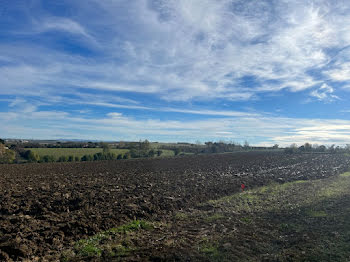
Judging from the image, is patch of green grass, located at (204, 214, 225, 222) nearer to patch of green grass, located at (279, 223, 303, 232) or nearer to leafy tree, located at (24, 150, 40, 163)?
patch of green grass, located at (279, 223, 303, 232)

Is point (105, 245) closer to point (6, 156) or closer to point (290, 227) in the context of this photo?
point (290, 227)

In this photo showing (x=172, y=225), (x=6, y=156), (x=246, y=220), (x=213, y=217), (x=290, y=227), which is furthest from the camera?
(x=6, y=156)

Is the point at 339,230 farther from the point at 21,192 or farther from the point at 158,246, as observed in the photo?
the point at 21,192

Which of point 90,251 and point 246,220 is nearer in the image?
point 90,251

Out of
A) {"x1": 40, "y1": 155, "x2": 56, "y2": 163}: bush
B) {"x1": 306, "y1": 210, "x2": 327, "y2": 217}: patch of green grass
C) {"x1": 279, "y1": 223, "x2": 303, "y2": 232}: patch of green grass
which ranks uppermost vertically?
{"x1": 306, "y1": 210, "x2": 327, "y2": 217}: patch of green grass

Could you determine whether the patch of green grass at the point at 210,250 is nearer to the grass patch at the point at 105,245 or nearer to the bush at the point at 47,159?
the grass patch at the point at 105,245

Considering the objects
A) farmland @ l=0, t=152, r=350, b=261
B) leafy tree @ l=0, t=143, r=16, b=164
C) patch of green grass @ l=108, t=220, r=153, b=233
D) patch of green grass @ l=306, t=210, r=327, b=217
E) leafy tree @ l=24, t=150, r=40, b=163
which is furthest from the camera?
leafy tree @ l=24, t=150, r=40, b=163

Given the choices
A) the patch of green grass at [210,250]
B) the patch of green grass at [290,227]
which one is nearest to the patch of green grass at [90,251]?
the patch of green grass at [210,250]

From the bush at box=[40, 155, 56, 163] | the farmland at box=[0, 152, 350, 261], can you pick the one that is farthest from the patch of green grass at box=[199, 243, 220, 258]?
the bush at box=[40, 155, 56, 163]

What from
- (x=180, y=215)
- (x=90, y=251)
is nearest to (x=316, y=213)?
(x=180, y=215)

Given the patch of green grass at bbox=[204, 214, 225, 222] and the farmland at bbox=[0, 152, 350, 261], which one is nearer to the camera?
the farmland at bbox=[0, 152, 350, 261]

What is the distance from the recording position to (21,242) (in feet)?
25.6

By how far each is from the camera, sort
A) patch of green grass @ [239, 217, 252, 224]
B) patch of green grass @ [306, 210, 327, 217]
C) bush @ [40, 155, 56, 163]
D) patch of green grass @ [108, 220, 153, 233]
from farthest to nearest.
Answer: bush @ [40, 155, 56, 163] → patch of green grass @ [306, 210, 327, 217] → patch of green grass @ [239, 217, 252, 224] → patch of green grass @ [108, 220, 153, 233]

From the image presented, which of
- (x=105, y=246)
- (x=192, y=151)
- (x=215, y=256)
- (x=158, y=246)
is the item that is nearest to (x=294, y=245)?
(x=215, y=256)
